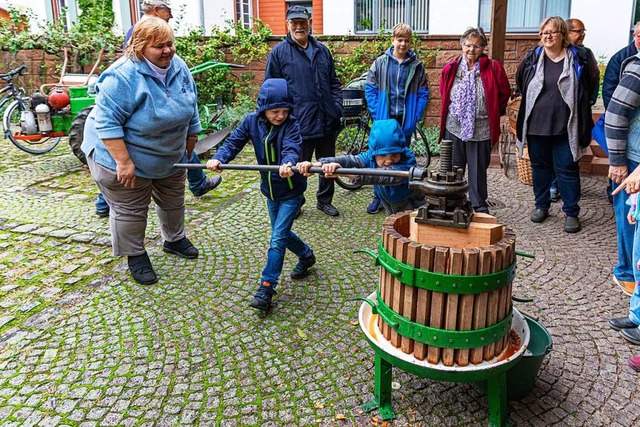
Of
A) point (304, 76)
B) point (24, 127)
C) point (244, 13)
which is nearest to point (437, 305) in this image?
point (304, 76)

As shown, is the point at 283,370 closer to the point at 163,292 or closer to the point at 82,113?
the point at 163,292

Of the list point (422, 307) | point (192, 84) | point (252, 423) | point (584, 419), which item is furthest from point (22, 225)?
point (584, 419)

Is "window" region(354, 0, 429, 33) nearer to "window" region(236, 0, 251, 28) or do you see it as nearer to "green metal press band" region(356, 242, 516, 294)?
"window" region(236, 0, 251, 28)

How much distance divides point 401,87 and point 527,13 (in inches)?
356

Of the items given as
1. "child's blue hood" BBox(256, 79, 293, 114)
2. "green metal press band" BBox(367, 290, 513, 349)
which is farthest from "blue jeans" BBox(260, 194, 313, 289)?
"green metal press band" BBox(367, 290, 513, 349)

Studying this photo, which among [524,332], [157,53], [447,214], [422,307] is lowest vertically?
[524,332]

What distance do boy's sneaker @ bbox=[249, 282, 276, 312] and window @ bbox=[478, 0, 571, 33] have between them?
11.1 m

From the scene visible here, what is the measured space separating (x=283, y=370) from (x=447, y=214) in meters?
1.41

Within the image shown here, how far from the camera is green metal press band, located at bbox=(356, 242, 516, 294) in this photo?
2488 mm

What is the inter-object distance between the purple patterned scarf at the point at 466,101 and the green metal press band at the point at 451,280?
3.32m

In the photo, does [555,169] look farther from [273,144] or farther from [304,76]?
[273,144]

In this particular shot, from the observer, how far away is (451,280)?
249cm

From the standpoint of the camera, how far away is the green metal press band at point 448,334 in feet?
8.47

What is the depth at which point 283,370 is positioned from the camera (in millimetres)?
3404
